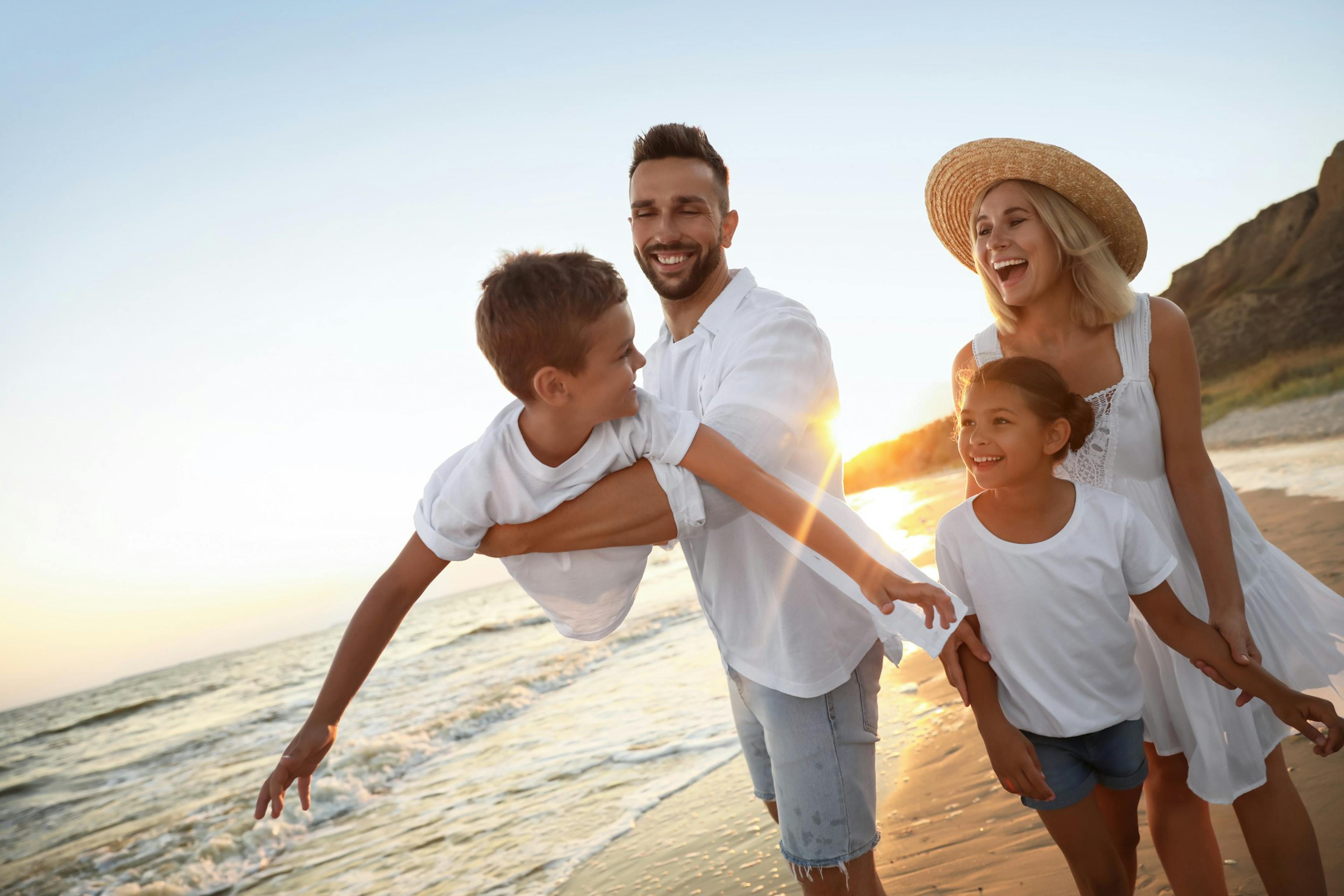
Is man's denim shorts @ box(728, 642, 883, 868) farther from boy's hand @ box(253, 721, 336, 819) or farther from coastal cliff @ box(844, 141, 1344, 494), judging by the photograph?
coastal cliff @ box(844, 141, 1344, 494)

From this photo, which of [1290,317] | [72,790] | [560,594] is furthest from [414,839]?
[1290,317]

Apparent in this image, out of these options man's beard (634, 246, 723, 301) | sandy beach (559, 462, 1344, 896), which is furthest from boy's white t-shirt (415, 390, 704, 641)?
sandy beach (559, 462, 1344, 896)

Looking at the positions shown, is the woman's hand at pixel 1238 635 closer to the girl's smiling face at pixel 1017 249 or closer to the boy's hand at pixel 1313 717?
the boy's hand at pixel 1313 717

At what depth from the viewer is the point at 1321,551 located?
577 cm

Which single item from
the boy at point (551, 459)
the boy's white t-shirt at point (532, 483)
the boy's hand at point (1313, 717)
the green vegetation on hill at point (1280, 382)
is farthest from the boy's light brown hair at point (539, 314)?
the green vegetation on hill at point (1280, 382)

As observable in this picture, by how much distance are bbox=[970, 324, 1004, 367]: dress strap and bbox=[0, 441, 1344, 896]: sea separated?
3.52 m

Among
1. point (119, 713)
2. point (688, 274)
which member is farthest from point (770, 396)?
point (119, 713)

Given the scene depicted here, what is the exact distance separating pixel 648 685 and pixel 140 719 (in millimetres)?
18013

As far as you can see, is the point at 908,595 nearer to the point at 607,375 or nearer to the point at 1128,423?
the point at 607,375

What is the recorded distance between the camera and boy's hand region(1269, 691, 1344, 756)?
1.96 metres

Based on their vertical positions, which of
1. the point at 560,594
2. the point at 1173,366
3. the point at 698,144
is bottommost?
the point at 560,594

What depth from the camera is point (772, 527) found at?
6.70 feet

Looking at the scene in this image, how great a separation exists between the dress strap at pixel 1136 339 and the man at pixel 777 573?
864mm

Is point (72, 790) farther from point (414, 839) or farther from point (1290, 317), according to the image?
point (1290, 317)
